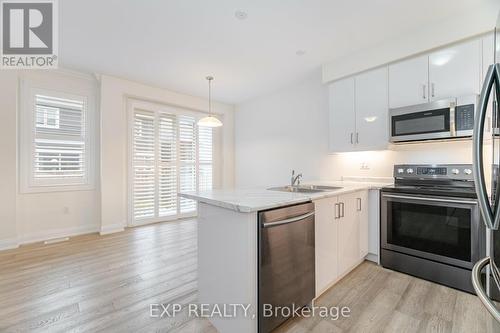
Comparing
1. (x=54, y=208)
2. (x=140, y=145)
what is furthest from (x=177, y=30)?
(x=54, y=208)

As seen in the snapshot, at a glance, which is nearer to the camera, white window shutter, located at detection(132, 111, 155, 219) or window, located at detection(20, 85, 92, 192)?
window, located at detection(20, 85, 92, 192)

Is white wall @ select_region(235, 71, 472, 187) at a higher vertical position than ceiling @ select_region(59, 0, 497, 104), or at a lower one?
lower

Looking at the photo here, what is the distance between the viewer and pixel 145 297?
2.00m

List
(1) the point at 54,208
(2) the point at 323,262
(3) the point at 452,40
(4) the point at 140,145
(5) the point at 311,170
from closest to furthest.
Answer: (2) the point at 323,262 < (3) the point at 452,40 < (1) the point at 54,208 < (5) the point at 311,170 < (4) the point at 140,145

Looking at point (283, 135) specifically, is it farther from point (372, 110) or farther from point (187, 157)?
point (187, 157)

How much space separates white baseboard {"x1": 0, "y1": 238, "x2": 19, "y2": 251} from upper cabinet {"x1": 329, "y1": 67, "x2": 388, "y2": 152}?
4.78 meters

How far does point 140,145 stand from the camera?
4.41 m

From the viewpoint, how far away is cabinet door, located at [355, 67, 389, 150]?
109 inches

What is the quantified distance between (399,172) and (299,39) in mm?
2064

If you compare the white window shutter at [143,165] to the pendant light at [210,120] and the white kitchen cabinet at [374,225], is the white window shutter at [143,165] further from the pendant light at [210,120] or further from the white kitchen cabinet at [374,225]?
the white kitchen cabinet at [374,225]

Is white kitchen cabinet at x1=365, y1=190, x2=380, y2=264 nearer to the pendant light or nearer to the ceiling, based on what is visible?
the ceiling

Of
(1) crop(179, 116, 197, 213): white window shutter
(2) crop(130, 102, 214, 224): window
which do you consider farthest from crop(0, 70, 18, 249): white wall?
(1) crop(179, 116, 197, 213): white window shutter

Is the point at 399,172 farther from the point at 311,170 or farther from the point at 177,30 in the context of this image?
the point at 177,30

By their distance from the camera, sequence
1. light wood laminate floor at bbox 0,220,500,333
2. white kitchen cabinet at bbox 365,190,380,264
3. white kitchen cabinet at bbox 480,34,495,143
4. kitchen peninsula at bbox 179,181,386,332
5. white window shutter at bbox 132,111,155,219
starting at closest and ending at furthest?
kitchen peninsula at bbox 179,181,386,332, light wood laminate floor at bbox 0,220,500,333, white kitchen cabinet at bbox 480,34,495,143, white kitchen cabinet at bbox 365,190,380,264, white window shutter at bbox 132,111,155,219
